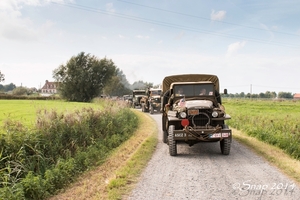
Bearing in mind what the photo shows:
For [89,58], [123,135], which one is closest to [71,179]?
[123,135]

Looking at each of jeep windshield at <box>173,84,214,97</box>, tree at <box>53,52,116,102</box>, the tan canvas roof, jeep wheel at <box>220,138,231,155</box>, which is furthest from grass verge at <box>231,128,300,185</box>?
tree at <box>53,52,116,102</box>

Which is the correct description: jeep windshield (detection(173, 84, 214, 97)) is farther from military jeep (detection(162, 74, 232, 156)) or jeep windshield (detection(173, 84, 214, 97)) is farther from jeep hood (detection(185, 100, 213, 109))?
jeep hood (detection(185, 100, 213, 109))

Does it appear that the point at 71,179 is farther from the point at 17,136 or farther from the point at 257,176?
the point at 257,176

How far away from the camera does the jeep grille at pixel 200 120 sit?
29.0 feet

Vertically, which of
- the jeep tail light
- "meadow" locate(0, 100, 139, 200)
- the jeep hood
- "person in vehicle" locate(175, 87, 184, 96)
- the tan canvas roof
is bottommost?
"meadow" locate(0, 100, 139, 200)

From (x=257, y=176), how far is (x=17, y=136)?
20.6 feet

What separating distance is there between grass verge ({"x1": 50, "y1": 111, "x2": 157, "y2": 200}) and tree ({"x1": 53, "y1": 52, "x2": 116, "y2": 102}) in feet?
124

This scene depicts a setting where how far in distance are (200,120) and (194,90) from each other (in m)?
1.81

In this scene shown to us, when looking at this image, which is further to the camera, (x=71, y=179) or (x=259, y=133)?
(x=259, y=133)

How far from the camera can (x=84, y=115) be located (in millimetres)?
11539

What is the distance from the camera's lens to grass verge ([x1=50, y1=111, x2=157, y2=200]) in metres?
5.64

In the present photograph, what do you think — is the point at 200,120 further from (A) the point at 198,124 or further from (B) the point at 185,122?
(B) the point at 185,122

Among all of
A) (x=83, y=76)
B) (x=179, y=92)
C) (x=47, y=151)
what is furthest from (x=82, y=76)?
(x=47, y=151)

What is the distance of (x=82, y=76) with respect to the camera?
4547 cm
